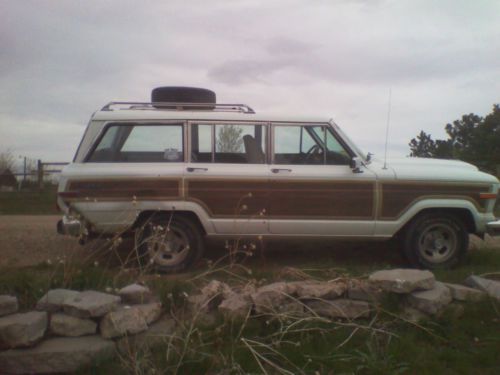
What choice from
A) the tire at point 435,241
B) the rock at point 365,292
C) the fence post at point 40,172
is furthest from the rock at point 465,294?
the fence post at point 40,172

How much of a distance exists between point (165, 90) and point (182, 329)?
3.85 m

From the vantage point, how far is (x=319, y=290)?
13.8 feet

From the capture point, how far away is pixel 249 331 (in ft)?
12.8

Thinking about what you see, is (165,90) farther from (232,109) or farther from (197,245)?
(197,245)

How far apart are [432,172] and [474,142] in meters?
12.1

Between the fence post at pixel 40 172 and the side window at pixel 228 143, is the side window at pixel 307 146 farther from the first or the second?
the fence post at pixel 40 172

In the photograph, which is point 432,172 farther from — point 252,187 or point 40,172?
point 40,172

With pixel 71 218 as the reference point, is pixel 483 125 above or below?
above

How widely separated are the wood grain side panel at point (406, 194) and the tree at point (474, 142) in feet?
25.2

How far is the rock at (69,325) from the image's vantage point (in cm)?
368

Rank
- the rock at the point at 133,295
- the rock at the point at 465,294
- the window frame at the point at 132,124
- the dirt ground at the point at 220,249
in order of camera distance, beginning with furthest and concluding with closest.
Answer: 1. the dirt ground at the point at 220,249
2. the window frame at the point at 132,124
3. the rock at the point at 465,294
4. the rock at the point at 133,295

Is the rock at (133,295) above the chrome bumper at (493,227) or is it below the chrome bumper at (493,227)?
below

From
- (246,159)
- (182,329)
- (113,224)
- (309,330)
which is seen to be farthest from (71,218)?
(309,330)

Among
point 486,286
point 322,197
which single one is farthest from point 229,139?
point 486,286
